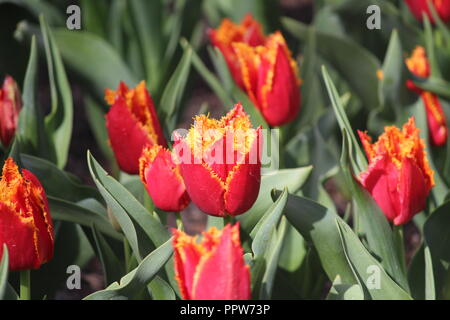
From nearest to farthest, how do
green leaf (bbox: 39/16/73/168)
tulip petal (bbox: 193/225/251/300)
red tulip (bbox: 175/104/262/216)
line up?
tulip petal (bbox: 193/225/251/300) → red tulip (bbox: 175/104/262/216) → green leaf (bbox: 39/16/73/168)

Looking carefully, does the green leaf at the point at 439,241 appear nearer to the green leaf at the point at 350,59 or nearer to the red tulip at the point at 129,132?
the red tulip at the point at 129,132

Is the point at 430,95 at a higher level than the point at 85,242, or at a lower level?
higher

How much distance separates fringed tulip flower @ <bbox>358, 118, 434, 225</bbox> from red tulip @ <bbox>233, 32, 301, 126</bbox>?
275 mm

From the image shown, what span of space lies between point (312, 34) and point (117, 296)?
0.94 meters

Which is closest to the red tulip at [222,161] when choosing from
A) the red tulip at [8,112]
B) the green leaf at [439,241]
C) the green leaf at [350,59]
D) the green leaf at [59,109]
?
the green leaf at [439,241]

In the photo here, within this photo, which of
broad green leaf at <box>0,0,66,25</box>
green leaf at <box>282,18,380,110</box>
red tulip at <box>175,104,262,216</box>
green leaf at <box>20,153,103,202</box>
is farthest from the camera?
broad green leaf at <box>0,0,66,25</box>

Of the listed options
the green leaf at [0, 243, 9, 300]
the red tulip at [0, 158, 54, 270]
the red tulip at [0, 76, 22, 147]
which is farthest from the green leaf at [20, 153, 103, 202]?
the green leaf at [0, 243, 9, 300]

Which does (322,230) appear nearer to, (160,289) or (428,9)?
(160,289)

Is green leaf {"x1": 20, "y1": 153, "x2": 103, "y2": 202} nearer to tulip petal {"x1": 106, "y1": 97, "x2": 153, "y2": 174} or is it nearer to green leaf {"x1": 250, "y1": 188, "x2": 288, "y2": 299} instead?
tulip petal {"x1": 106, "y1": 97, "x2": 153, "y2": 174}

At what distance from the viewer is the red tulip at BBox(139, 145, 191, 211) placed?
1256mm

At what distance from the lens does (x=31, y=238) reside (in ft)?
3.83

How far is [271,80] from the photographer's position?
1553 millimetres
